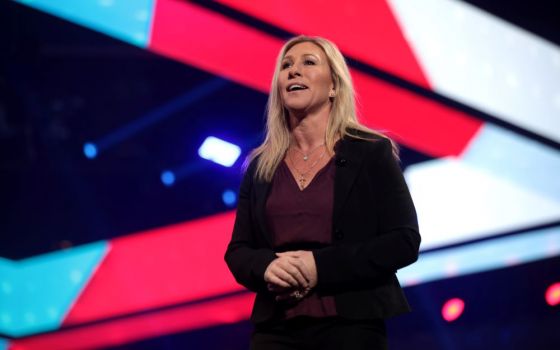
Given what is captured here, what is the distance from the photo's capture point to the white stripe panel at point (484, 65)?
342cm

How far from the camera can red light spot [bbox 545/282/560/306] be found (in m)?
3.29

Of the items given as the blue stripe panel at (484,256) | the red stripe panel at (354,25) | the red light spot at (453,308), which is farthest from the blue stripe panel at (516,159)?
the red light spot at (453,308)

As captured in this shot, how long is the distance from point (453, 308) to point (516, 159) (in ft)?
2.40

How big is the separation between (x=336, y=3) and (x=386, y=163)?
1795 millimetres

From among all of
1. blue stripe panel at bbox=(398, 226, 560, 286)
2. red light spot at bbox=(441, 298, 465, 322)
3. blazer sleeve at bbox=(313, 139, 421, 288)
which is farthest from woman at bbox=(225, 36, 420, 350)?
red light spot at bbox=(441, 298, 465, 322)

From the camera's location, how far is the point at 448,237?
10.6 feet

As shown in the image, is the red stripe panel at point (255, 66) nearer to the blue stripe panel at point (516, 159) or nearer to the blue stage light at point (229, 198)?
the blue stripe panel at point (516, 159)

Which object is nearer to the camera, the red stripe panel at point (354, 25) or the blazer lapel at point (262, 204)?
the blazer lapel at point (262, 204)

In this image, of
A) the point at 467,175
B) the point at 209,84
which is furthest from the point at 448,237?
the point at 209,84

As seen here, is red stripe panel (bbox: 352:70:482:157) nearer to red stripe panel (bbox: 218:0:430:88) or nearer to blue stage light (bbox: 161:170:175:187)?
red stripe panel (bbox: 218:0:430:88)

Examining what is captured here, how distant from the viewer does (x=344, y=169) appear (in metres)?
1.76

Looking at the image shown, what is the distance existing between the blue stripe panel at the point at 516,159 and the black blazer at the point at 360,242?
1.67m

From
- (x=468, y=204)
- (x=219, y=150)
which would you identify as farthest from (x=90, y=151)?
(x=468, y=204)

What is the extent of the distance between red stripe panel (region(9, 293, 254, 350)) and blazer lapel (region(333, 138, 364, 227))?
1750 mm
